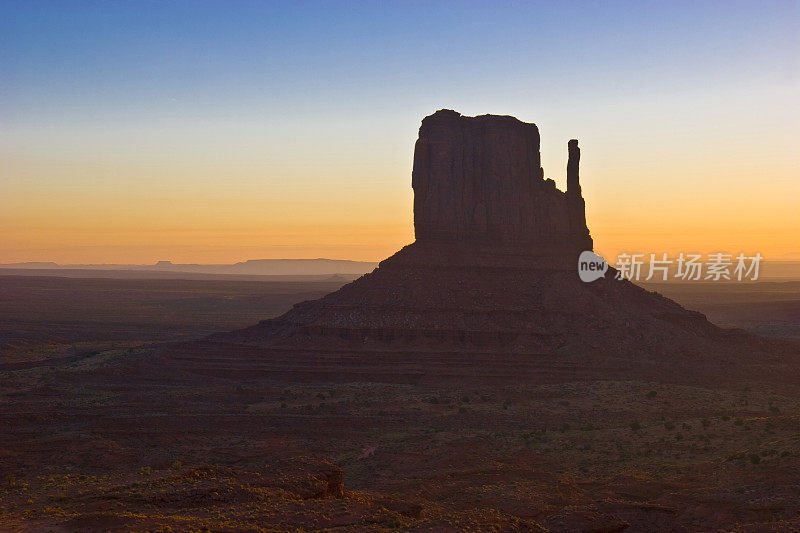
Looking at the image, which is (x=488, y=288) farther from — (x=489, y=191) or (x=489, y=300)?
(x=489, y=191)

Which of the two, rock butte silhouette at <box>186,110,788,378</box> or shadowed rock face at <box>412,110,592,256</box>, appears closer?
rock butte silhouette at <box>186,110,788,378</box>

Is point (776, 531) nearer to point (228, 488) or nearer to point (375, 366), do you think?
point (228, 488)

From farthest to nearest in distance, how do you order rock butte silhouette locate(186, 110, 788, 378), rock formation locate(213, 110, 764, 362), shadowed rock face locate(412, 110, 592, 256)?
shadowed rock face locate(412, 110, 592, 256) < rock formation locate(213, 110, 764, 362) < rock butte silhouette locate(186, 110, 788, 378)

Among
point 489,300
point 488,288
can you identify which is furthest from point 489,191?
point 489,300

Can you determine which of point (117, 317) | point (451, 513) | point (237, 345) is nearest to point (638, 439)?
point (451, 513)

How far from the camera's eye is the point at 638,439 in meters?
38.5

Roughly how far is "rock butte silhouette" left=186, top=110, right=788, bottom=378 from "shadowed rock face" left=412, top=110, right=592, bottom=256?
0.41 ft

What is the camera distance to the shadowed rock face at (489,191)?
80.6m

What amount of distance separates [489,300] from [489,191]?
1433 cm

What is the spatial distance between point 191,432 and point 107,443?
4.84 m

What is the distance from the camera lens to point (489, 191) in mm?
81375

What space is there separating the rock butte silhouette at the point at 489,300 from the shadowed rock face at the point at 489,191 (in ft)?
0.41

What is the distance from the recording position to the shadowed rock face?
80625 mm

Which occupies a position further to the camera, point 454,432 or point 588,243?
point 588,243
